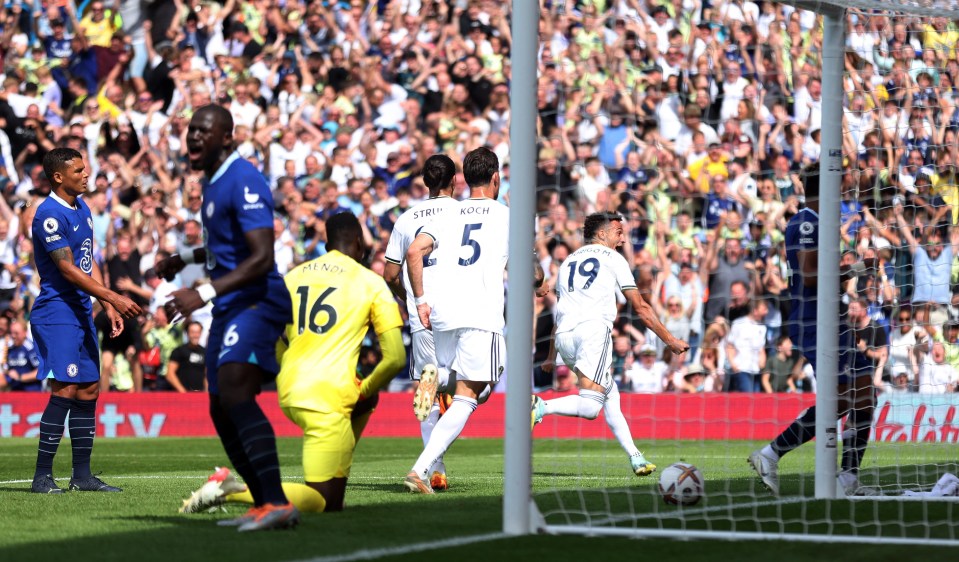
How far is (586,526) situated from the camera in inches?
286

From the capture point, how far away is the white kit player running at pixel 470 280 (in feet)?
30.9

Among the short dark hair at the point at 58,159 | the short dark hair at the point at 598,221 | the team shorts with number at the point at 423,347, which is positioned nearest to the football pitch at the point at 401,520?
the team shorts with number at the point at 423,347

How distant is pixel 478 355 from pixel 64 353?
295 cm

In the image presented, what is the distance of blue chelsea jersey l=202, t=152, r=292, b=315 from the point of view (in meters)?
7.02

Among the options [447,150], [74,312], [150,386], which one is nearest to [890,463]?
[74,312]

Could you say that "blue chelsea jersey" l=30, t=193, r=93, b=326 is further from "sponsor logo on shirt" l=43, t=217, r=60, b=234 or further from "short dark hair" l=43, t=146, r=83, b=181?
"short dark hair" l=43, t=146, r=83, b=181

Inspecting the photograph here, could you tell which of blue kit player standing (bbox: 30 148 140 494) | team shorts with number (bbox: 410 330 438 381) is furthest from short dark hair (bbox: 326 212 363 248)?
team shorts with number (bbox: 410 330 438 381)

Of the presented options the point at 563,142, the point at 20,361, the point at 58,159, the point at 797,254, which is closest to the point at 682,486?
the point at 797,254

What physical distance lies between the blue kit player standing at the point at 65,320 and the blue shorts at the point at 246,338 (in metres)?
2.88

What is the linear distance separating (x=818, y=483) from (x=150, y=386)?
12678 millimetres

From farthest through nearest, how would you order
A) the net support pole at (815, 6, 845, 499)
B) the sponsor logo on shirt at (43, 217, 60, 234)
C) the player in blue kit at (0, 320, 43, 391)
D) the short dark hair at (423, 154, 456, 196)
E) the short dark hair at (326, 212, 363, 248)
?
the player in blue kit at (0, 320, 43, 391) → the short dark hair at (423, 154, 456, 196) → the sponsor logo on shirt at (43, 217, 60, 234) → the net support pole at (815, 6, 845, 499) → the short dark hair at (326, 212, 363, 248)

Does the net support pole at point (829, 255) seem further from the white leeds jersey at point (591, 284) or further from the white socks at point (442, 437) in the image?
the white leeds jersey at point (591, 284)

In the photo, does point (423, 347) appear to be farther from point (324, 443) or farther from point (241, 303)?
point (241, 303)

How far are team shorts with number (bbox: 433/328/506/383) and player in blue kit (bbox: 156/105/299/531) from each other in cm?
235
